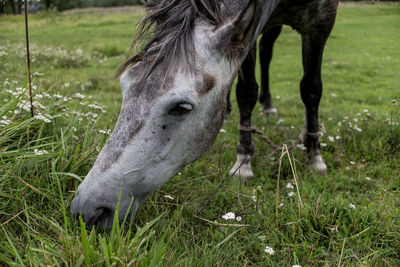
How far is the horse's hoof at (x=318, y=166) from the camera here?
3248 millimetres

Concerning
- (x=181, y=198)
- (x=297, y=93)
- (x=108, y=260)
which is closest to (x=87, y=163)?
(x=181, y=198)

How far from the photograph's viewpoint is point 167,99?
1820 mm

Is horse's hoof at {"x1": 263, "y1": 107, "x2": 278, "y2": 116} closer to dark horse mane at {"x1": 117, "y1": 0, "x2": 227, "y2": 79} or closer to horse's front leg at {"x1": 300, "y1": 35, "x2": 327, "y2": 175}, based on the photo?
horse's front leg at {"x1": 300, "y1": 35, "x2": 327, "y2": 175}

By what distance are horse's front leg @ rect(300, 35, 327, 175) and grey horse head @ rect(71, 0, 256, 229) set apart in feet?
4.58

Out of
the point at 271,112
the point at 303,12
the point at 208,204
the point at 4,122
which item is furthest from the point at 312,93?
the point at 4,122

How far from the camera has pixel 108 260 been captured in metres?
1.36

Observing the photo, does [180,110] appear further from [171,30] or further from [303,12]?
[303,12]

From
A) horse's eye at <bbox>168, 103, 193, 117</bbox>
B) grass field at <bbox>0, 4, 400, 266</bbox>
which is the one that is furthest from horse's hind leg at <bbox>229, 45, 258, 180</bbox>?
horse's eye at <bbox>168, 103, 193, 117</bbox>

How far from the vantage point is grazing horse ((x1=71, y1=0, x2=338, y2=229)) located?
1769 mm

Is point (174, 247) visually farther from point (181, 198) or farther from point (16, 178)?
point (16, 178)

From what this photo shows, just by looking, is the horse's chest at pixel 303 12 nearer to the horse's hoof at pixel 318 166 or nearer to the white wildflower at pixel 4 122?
the horse's hoof at pixel 318 166

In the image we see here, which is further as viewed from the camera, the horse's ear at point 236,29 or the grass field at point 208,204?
the horse's ear at point 236,29

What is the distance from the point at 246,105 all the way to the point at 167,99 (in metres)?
1.77

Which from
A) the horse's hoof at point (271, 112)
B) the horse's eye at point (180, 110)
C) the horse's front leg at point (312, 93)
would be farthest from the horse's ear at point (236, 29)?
the horse's hoof at point (271, 112)
